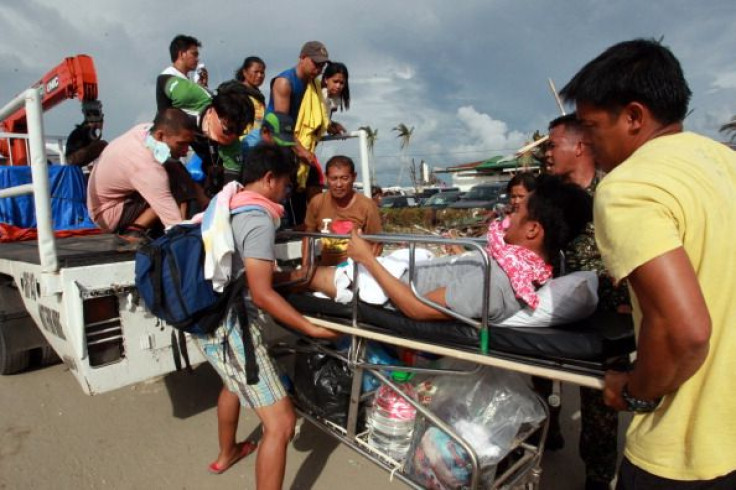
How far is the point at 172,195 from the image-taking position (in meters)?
2.94

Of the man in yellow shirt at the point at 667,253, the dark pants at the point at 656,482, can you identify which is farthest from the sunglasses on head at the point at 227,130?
the dark pants at the point at 656,482

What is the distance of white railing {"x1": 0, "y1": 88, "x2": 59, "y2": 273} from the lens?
7.23ft

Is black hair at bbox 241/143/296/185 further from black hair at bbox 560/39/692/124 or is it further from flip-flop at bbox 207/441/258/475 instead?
flip-flop at bbox 207/441/258/475

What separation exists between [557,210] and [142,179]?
7.34ft

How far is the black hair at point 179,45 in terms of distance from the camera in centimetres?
390

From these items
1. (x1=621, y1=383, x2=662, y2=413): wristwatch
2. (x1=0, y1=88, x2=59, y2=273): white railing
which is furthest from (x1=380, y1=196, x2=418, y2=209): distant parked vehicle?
(x1=621, y1=383, x2=662, y2=413): wristwatch

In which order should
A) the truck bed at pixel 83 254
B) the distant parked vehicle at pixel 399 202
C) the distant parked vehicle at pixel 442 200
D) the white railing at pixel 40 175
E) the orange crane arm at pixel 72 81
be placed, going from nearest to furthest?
the white railing at pixel 40 175 < the truck bed at pixel 83 254 < the orange crane arm at pixel 72 81 < the distant parked vehicle at pixel 442 200 < the distant parked vehicle at pixel 399 202

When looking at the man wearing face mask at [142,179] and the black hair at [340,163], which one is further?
the black hair at [340,163]

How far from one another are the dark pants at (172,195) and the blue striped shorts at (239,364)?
1.25 meters

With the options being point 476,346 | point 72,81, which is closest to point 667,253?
point 476,346

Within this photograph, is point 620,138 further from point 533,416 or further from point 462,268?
point 533,416

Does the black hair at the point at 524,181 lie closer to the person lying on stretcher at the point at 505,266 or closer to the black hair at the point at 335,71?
the person lying on stretcher at the point at 505,266

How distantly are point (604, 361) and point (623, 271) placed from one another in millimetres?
637

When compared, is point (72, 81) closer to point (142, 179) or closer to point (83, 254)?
point (142, 179)
